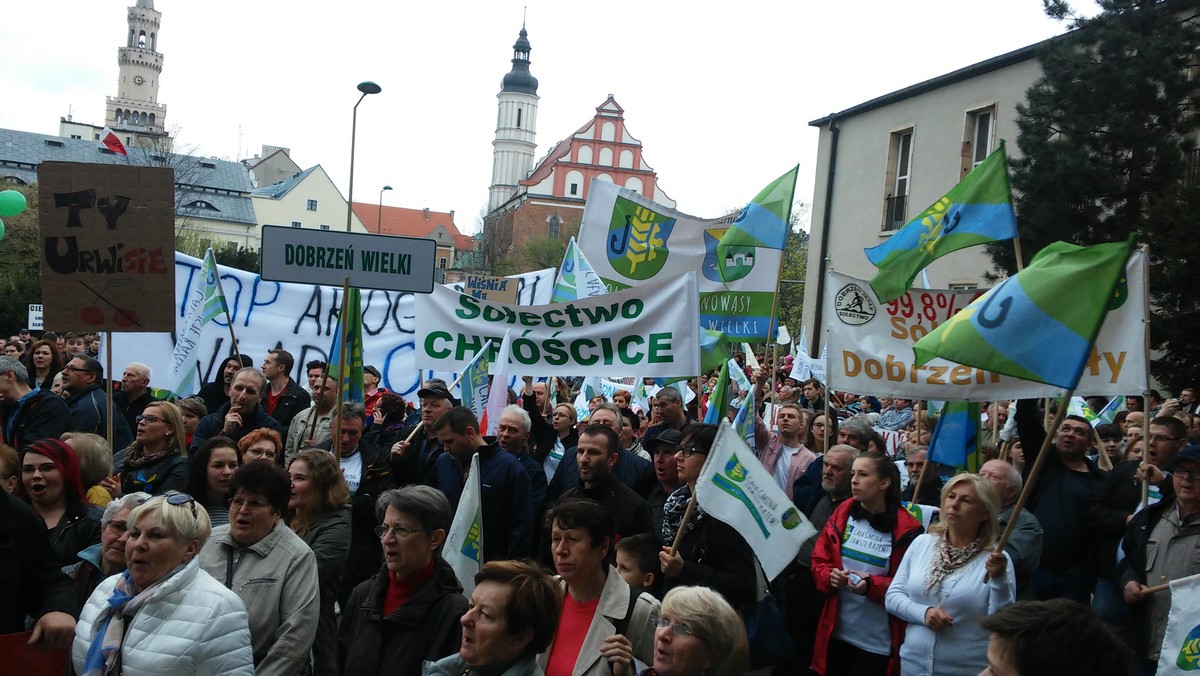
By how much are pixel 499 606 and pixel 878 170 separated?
2434 centimetres

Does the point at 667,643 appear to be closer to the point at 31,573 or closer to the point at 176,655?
the point at 176,655

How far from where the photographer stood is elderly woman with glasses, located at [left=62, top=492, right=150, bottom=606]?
13.1 ft

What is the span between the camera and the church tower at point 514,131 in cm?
11344

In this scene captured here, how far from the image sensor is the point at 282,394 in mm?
8211

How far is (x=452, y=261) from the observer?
4313 inches

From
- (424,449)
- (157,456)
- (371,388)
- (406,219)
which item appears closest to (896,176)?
(371,388)

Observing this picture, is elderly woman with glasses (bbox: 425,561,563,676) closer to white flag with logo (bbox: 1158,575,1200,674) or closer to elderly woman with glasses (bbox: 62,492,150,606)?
elderly woman with glasses (bbox: 62,492,150,606)

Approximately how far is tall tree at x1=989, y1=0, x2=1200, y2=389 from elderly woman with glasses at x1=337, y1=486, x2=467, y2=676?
564 inches

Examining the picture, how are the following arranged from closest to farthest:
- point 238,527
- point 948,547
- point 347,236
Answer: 1. point 238,527
2. point 948,547
3. point 347,236

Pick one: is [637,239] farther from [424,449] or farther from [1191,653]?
[1191,653]

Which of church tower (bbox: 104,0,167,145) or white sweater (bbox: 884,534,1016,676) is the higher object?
church tower (bbox: 104,0,167,145)

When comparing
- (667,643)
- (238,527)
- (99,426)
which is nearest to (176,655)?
(238,527)

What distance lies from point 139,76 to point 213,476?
163 meters

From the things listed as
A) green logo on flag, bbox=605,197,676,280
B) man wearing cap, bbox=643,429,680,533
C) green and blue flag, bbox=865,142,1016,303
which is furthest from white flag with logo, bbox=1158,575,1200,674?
green logo on flag, bbox=605,197,676,280
